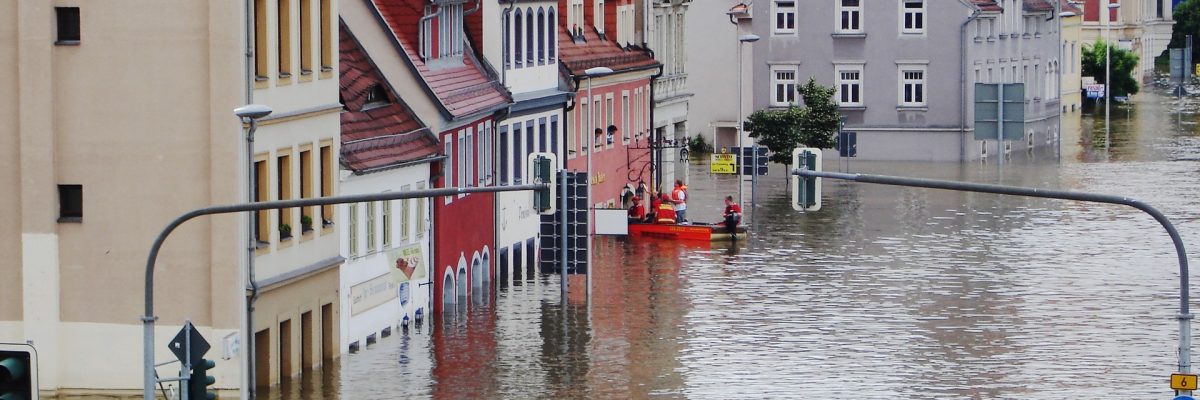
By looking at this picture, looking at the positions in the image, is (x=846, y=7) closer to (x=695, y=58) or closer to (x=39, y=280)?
(x=695, y=58)

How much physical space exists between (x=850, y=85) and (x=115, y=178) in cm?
6013

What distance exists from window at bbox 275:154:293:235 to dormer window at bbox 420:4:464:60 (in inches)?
423

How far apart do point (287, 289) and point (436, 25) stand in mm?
13103

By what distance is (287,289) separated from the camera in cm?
3938

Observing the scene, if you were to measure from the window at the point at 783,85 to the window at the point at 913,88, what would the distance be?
411cm

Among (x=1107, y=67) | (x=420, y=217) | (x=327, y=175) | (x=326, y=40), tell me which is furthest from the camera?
(x=1107, y=67)

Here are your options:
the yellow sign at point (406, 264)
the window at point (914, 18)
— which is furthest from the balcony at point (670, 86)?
the yellow sign at point (406, 264)

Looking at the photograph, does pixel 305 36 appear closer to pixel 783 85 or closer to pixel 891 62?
pixel 891 62

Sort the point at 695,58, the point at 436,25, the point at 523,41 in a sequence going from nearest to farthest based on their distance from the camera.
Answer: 1. the point at 436,25
2. the point at 523,41
3. the point at 695,58

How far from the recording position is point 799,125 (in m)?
83.9

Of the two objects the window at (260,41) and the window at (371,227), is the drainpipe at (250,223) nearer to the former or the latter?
the window at (260,41)

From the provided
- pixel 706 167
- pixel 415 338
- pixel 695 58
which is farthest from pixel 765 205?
pixel 415 338

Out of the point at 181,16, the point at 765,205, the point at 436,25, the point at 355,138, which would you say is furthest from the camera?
the point at 765,205

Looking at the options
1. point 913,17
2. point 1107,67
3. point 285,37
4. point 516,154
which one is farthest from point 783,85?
point 285,37
